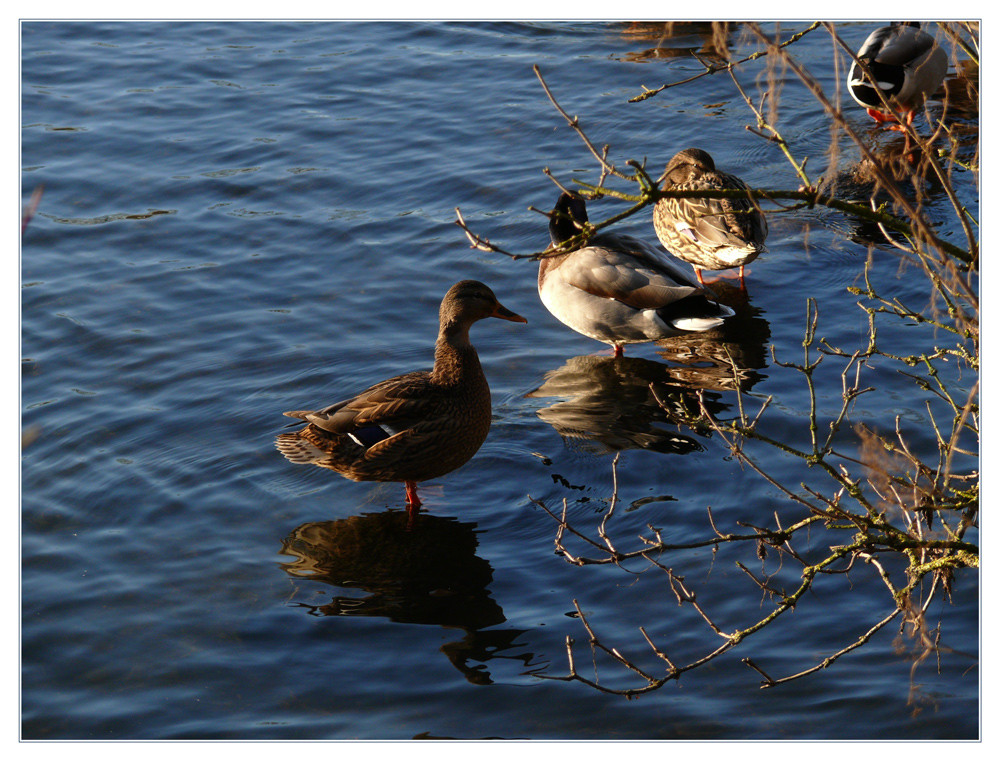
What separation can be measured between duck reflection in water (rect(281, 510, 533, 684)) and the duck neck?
759 mm

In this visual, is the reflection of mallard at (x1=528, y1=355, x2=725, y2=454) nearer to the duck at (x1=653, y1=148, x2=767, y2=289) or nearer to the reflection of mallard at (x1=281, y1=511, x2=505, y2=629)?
the duck at (x1=653, y1=148, x2=767, y2=289)

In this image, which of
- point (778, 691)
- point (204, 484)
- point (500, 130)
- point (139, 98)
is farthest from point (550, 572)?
point (139, 98)

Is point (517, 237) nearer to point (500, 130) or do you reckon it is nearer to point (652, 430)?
point (500, 130)

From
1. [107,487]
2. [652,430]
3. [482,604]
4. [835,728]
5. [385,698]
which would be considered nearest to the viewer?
[835,728]

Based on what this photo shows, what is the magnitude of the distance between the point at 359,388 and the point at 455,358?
1138mm

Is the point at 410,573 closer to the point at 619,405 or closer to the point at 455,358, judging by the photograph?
the point at 455,358

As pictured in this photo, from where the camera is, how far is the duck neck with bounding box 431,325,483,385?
5.43m

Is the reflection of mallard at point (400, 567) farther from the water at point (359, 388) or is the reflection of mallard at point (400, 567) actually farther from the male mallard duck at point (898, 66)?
the male mallard duck at point (898, 66)

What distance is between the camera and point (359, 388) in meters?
6.40

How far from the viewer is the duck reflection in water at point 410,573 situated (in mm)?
4445

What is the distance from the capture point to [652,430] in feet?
19.7

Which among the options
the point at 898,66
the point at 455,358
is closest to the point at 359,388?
the point at 455,358

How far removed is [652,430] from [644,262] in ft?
4.72

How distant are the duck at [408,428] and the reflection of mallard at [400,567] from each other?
0.22 m
